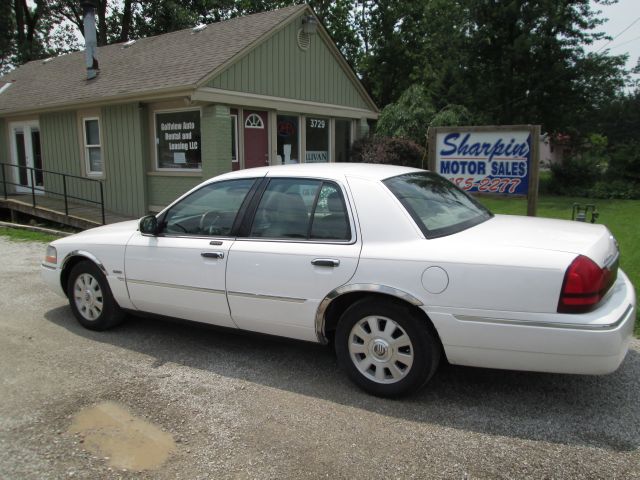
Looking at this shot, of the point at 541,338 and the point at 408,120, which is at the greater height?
the point at 408,120

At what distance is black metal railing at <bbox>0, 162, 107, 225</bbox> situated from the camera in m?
12.5

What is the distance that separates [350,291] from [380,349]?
0.44m

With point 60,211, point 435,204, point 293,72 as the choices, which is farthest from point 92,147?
point 435,204

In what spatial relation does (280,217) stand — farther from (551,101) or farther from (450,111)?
(551,101)

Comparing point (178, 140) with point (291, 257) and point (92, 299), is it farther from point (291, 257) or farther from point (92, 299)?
point (291, 257)

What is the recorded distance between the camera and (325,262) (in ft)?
12.0

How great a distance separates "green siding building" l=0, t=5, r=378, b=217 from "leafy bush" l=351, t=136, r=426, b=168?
632mm

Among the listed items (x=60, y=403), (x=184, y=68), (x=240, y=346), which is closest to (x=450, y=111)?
(x=184, y=68)

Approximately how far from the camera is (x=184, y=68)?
11688 mm

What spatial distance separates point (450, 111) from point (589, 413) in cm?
1740

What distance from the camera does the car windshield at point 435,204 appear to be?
3.66 metres

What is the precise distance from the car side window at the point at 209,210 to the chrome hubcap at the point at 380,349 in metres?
1.39

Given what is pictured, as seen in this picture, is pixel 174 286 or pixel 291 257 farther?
pixel 174 286

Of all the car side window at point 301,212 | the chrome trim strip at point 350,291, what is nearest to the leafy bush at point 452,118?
the car side window at point 301,212
